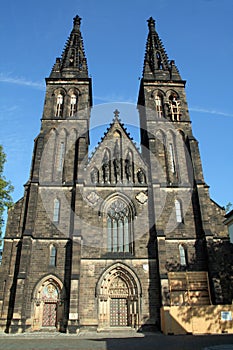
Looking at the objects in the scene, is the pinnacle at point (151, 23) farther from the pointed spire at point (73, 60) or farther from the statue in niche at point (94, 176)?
the statue in niche at point (94, 176)

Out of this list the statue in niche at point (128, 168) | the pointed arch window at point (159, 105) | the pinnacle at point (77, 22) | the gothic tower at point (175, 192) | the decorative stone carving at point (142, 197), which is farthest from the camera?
the pinnacle at point (77, 22)

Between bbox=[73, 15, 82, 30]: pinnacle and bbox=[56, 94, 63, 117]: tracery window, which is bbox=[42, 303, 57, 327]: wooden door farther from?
bbox=[73, 15, 82, 30]: pinnacle

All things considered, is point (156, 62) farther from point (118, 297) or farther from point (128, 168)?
point (118, 297)

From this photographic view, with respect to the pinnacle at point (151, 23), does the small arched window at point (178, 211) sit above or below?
below

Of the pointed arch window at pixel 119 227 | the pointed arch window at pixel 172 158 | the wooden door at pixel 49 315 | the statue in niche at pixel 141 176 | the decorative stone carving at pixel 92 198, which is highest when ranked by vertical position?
the pointed arch window at pixel 172 158

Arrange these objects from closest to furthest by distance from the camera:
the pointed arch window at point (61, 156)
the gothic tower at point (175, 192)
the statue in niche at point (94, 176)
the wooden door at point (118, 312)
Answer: the wooden door at point (118, 312), the gothic tower at point (175, 192), the statue in niche at point (94, 176), the pointed arch window at point (61, 156)

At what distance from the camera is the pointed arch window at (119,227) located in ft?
66.7

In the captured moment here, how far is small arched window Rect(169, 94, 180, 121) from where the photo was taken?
2625 centimetres

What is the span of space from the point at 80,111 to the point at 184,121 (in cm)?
880

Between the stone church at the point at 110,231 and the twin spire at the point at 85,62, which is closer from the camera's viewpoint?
the stone church at the point at 110,231

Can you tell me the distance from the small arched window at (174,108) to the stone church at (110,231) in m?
0.13

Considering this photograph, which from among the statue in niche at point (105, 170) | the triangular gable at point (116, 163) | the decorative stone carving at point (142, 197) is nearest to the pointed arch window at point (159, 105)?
the triangular gable at point (116, 163)

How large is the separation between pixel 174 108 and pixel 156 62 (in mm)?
6195

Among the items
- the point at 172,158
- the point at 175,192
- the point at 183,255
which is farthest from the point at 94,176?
the point at 183,255
